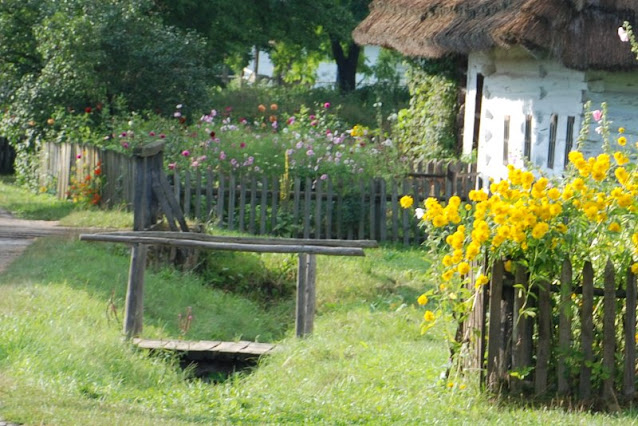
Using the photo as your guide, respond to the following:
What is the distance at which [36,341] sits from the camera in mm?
8305

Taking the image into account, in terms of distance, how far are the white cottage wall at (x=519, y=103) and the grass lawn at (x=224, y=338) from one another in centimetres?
393

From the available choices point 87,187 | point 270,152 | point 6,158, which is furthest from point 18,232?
point 6,158

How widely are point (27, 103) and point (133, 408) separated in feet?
51.8

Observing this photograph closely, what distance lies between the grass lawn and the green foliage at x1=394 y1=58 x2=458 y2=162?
877cm

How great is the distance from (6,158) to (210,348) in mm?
20823

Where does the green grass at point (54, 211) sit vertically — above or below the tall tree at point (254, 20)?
below

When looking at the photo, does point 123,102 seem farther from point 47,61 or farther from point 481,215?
point 481,215

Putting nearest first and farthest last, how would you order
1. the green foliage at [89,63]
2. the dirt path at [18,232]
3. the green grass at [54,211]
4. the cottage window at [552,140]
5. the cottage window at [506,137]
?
the dirt path at [18,232]
the green grass at [54,211]
the cottage window at [552,140]
the cottage window at [506,137]
the green foliage at [89,63]

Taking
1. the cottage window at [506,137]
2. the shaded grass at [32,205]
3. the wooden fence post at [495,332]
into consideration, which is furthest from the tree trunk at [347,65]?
the wooden fence post at [495,332]

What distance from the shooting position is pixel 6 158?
2903cm

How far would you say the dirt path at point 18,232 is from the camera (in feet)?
45.2

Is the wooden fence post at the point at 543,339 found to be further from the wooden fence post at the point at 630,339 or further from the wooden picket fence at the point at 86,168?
the wooden picket fence at the point at 86,168

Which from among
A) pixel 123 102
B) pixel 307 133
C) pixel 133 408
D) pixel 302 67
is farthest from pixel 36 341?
pixel 302 67

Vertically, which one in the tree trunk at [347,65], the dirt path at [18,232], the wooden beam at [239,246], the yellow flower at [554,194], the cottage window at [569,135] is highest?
the tree trunk at [347,65]
